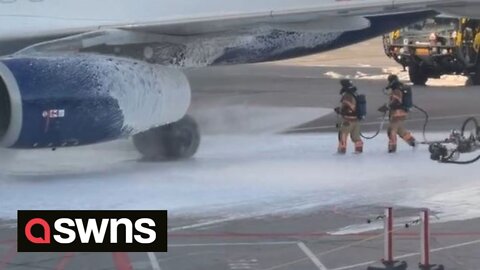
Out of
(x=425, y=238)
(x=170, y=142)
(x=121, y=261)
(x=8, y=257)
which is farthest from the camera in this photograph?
(x=170, y=142)

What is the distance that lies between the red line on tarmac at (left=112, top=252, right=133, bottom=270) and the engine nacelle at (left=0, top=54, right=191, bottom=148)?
3.77m

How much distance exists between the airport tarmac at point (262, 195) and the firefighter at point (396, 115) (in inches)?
12.3

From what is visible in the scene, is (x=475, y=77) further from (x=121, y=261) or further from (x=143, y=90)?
(x=121, y=261)

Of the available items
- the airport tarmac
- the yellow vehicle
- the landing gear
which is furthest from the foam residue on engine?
the yellow vehicle

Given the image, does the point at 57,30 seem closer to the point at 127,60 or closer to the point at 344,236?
the point at 127,60

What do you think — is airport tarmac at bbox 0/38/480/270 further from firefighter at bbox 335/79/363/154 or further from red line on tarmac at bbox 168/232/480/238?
firefighter at bbox 335/79/363/154

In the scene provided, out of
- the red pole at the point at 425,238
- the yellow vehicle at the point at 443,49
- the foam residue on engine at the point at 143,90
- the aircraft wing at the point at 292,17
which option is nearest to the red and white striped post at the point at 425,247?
the red pole at the point at 425,238

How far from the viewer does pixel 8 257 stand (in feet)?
37.7

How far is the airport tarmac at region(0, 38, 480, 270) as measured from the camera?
11445 mm

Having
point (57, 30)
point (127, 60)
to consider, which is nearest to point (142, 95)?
point (127, 60)

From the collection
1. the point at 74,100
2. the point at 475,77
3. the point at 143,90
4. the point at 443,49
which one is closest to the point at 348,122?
the point at 143,90

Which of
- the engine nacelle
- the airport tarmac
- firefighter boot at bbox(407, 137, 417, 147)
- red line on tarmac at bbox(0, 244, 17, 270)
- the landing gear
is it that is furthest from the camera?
firefighter boot at bbox(407, 137, 417, 147)

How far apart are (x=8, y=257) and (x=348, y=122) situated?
29.5ft

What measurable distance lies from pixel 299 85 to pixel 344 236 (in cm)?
2291
